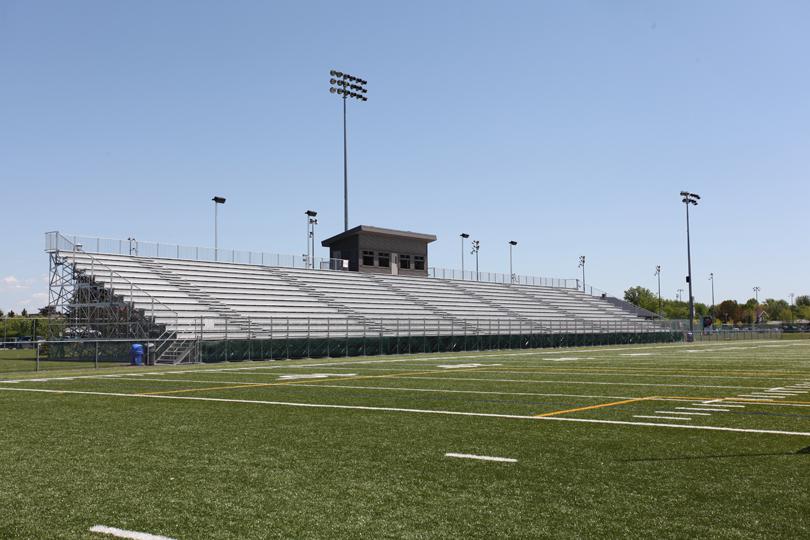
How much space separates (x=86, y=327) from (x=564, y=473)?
3216cm

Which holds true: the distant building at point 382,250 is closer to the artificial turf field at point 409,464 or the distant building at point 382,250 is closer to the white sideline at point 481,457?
the artificial turf field at point 409,464

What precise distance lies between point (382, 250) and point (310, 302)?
1424cm

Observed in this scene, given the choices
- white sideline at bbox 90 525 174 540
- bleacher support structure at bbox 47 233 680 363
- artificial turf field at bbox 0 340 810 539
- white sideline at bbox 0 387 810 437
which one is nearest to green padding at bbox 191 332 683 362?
bleacher support structure at bbox 47 233 680 363

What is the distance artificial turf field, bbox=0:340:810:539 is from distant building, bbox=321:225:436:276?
4021 centimetres

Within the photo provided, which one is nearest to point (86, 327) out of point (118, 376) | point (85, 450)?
point (118, 376)

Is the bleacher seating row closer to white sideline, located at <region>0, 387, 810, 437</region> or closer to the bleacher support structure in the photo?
the bleacher support structure

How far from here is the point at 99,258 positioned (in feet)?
119

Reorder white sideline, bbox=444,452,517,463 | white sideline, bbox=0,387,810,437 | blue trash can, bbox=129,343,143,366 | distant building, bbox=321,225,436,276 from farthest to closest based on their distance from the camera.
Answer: distant building, bbox=321,225,436,276, blue trash can, bbox=129,343,143,366, white sideline, bbox=0,387,810,437, white sideline, bbox=444,452,517,463

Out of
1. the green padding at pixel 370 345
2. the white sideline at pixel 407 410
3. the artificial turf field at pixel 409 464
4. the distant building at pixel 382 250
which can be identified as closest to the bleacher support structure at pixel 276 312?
the green padding at pixel 370 345

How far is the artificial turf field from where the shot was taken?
483cm

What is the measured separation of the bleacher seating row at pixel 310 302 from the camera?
32.8 m

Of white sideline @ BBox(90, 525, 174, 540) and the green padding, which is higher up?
the green padding

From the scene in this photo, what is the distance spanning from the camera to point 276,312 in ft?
124

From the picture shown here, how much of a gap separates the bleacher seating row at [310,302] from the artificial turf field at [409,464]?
682 inches
